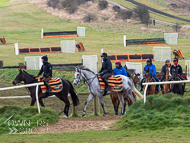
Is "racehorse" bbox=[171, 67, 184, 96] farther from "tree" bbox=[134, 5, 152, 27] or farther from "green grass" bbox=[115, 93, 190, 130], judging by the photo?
"tree" bbox=[134, 5, 152, 27]

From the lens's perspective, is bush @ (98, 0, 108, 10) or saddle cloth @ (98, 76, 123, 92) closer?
saddle cloth @ (98, 76, 123, 92)

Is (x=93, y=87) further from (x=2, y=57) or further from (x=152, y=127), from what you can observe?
(x=2, y=57)

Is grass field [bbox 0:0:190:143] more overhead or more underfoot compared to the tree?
more underfoot

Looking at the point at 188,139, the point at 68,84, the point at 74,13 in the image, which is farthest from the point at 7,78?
the point at 74,13

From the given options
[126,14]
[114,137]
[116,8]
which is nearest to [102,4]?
[116,8]

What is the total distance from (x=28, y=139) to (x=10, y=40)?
135 feet

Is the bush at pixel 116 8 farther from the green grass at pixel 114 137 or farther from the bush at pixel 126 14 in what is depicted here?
the green grass at pixel 114 137

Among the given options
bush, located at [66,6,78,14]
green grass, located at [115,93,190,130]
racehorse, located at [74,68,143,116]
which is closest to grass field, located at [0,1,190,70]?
bush, located at [66,6,78,14]

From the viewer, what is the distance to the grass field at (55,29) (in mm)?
36781

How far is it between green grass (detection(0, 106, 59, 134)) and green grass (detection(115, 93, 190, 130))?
7.25 ft

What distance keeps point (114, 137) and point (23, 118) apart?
11.0ft

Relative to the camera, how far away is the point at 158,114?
947 cm

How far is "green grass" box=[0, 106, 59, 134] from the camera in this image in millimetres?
9534

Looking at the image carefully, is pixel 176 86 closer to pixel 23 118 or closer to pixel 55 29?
pixel 23 118
